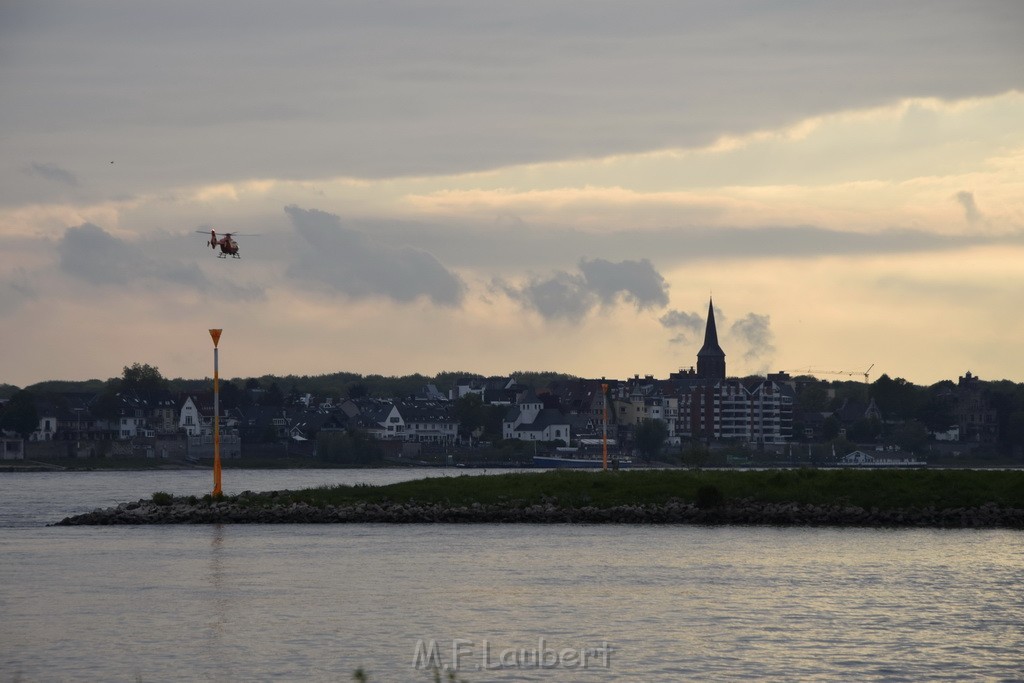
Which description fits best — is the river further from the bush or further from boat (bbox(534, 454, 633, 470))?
boat (bbox(534, 454, 633, 470))

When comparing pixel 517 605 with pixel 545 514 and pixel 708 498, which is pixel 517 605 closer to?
pixel 545 514

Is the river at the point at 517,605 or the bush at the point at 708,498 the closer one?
the river at the point at 517,605

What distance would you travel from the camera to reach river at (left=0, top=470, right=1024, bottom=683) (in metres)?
30.6

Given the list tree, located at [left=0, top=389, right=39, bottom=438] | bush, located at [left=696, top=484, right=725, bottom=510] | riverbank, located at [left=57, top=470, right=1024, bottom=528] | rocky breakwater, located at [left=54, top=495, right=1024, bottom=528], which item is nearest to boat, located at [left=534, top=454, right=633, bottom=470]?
tree, located at [left=0, top=389, right=39, bottom=438]

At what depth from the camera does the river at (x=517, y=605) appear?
3062 cm

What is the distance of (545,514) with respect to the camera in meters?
66.6

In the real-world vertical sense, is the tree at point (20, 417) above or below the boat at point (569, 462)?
above

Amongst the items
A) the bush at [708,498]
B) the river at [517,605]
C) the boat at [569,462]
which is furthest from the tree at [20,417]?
the bush at [708,498]

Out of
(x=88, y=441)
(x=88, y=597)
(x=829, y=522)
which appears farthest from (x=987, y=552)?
(x=88, y=441)

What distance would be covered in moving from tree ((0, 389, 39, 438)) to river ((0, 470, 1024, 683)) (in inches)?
4718

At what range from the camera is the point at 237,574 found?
4581cm

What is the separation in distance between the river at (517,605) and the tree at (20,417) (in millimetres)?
119834

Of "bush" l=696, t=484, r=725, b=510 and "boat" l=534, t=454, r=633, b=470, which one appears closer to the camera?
"bush" l=696, t=484, r=725, b=510

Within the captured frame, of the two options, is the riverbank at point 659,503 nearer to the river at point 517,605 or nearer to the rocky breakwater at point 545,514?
the rocky breakwater at point 545,514
